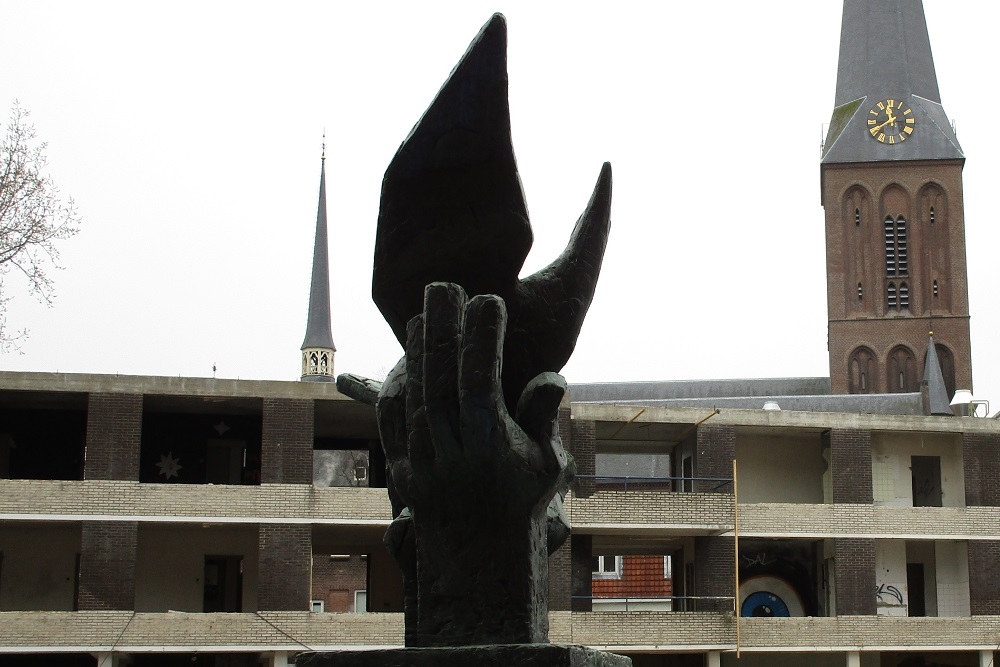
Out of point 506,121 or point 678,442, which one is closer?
point 506,121

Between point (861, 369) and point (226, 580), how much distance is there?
138 feet

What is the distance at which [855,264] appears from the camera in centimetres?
6812

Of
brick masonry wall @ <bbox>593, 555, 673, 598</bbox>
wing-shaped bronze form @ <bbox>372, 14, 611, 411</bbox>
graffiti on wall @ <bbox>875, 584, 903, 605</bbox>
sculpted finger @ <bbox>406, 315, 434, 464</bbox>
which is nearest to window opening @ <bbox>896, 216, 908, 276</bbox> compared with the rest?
brick masonry wall @ <bbox>593, 555, 673, 598</bbox>

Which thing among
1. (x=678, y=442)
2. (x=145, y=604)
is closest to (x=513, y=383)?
(x=145, y=604)

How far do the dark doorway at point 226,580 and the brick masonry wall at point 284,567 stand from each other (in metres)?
2.66

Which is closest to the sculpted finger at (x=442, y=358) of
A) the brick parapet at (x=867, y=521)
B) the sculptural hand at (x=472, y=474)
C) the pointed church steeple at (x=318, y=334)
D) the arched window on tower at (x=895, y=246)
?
the sculptural hand at (x=472, y=474)

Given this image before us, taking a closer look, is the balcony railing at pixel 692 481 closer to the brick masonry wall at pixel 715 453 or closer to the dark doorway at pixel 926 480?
the brick masonry wall at pixel 715 453

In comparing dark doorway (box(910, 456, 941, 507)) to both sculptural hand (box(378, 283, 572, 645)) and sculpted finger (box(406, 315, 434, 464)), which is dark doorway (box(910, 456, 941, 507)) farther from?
sculpted finger (box(406, 315, 434, 464))

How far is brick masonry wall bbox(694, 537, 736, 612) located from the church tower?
34846 millimetres

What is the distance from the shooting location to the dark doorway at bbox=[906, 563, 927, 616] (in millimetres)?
36219

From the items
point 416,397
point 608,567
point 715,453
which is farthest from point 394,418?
point 608,567

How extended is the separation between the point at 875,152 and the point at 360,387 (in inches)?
2490

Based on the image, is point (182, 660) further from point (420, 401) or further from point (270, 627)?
point (420, 401)

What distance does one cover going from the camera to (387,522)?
29.4m
